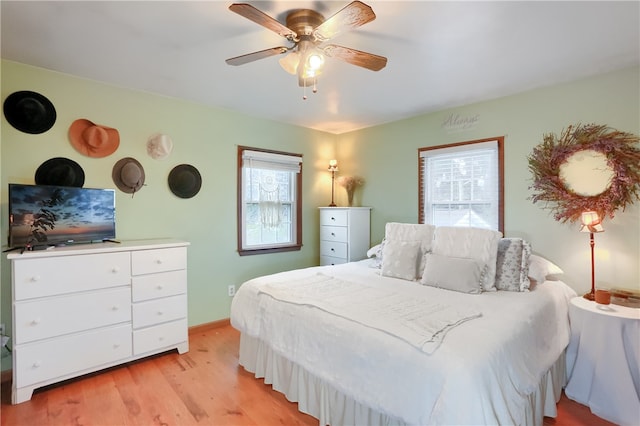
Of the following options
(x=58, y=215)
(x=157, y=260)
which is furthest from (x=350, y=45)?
(x=58, y=215)

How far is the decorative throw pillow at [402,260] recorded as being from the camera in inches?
109

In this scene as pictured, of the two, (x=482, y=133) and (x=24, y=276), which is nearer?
(x=24, y=276)

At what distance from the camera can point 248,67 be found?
96.0 inches

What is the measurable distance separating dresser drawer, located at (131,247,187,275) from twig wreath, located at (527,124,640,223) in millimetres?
3205

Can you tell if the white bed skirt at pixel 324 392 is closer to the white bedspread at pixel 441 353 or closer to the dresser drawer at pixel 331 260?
the white bedspread at pixel 441 353

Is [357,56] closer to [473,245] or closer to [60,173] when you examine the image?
[473,245]

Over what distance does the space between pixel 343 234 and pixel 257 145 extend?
149cm

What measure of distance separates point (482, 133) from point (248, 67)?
7.64 feet

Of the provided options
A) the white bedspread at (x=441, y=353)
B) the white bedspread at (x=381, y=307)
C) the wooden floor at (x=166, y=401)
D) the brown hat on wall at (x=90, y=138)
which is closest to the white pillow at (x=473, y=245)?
the white bedspread at (x=441, y=353)

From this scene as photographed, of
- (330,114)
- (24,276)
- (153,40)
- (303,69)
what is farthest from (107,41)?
(330,114)

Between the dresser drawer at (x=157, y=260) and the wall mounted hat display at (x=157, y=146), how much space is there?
0.94 meters

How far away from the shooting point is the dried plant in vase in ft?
14.0

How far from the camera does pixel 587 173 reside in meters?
2.55

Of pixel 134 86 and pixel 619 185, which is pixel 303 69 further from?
pixel 619 185
